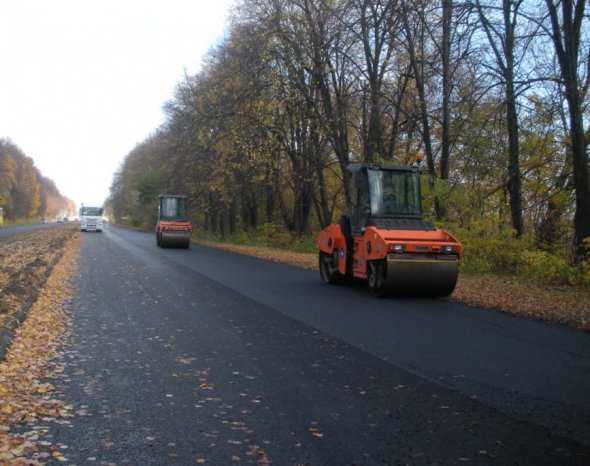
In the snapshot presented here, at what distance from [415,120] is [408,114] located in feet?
3.01

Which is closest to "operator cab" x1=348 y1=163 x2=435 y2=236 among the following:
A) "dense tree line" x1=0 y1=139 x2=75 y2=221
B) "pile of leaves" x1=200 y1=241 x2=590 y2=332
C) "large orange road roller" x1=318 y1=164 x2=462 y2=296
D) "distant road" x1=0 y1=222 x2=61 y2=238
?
"large orange road roller" x1=318 y1=164 x2=462 y2=296

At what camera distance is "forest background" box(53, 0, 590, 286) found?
1562 cm

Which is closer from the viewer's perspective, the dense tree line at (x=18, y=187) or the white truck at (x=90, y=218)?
the white truck at (x=90, y=218)

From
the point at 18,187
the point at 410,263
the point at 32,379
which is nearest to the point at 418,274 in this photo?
the point at 410,263

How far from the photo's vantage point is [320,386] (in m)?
5.84

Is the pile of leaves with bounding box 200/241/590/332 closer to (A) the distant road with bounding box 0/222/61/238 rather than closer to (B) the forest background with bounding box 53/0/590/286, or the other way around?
(B) the forest background with bounding box 53/0/590/286

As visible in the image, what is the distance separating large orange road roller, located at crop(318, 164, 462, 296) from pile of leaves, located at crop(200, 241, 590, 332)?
958 mm

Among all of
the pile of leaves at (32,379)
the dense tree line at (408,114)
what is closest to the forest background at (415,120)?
the dense tree line at (408,114)

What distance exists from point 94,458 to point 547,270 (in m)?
13.7

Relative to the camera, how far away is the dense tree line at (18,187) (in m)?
96.3

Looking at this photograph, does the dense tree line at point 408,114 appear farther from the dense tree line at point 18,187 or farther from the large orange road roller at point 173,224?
the dense tree line at point 18,187

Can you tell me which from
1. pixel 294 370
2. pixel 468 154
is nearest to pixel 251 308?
pixel 294 370

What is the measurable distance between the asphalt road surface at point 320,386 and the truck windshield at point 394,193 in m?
2.97

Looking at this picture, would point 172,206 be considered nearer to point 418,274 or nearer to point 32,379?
point 418,274
